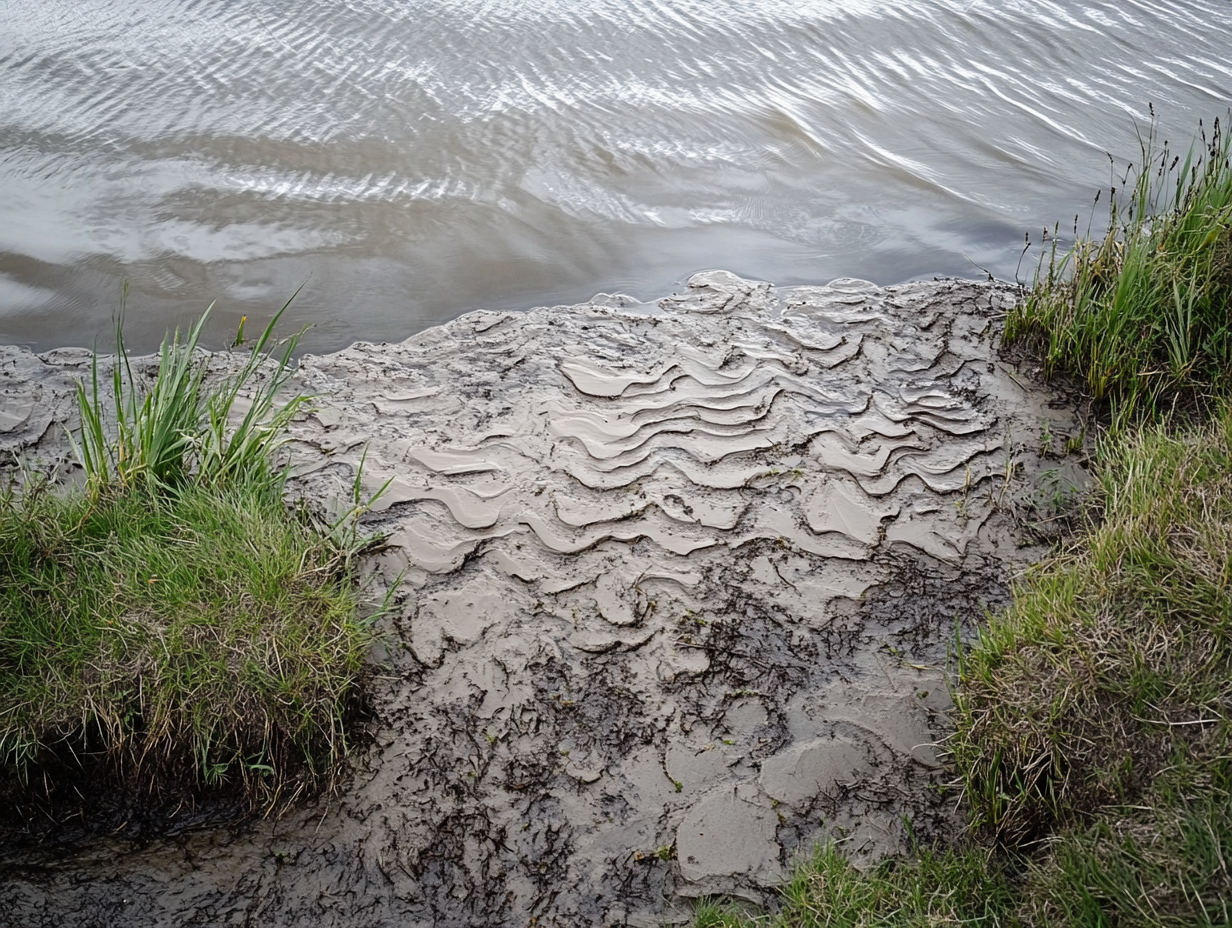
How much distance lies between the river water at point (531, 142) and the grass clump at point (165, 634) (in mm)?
1806

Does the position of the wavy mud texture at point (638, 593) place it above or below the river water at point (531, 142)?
below

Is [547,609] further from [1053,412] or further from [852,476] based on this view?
[1053,412]

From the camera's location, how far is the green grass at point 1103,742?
2.23 m

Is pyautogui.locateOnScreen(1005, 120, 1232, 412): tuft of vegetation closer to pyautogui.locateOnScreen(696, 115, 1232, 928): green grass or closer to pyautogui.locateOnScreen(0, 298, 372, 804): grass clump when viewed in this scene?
pyautogui.locateOnScreen(696, 115, 1232, 928): green grass

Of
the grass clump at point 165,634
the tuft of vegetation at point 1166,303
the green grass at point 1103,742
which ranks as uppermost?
the tuft of vegetation at point 1166,303

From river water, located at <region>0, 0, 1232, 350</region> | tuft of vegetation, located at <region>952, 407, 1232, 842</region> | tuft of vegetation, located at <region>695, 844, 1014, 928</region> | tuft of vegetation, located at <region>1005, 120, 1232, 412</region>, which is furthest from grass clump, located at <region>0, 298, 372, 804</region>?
tuft of vegetation, located at <region>1005, 120, 1232, 412</region>

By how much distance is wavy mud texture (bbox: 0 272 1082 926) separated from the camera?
267 centimetres

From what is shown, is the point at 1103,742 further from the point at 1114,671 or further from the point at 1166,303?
the point at 1166,303

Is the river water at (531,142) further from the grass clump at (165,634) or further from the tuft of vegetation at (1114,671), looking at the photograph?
the tuft of vegetation at (1114,671)

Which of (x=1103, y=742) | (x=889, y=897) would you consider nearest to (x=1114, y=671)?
(x=1103, y=742)

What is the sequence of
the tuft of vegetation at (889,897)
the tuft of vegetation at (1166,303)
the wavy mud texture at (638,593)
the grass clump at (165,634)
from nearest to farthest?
1. the tuft of vegetation at (889,897)
2. the wavy mud texture at (638,593)
3. the grass clump at (165,634)
4. the tuft of vegetation at (1166,303)

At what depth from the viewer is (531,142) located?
6316 mm

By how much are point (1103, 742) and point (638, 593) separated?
5.01 feet

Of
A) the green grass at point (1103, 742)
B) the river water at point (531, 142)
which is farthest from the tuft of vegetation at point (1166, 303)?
the river water at point (531, 142)
